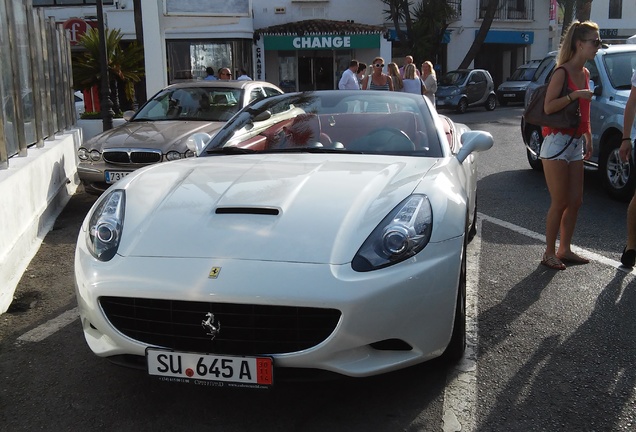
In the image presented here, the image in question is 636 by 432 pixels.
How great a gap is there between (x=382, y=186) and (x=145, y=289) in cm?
124

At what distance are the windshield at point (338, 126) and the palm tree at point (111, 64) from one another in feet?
30.3

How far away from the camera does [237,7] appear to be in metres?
24.0

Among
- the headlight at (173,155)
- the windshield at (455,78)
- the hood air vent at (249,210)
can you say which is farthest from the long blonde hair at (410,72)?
the windshield at (455,78)

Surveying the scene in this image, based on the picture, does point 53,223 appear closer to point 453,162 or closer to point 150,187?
point 150,187

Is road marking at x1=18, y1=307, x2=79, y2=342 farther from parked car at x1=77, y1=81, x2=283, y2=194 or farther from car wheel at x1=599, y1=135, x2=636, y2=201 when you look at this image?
car wheel at x1=599, y1=135, x2=636, y2=201

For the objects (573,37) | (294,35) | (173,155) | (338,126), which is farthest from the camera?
(294,35)

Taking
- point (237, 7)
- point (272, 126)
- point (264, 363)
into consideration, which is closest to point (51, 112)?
point (272, 126)

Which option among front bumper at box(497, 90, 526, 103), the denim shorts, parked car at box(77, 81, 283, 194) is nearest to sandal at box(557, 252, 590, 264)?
the denim shorts

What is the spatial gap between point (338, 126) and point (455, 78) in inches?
886

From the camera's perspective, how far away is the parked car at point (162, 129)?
24.9 ft

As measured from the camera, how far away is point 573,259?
5.43 metres

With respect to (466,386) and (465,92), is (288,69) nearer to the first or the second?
(465,92)

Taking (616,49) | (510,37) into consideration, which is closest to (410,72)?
(616,49)

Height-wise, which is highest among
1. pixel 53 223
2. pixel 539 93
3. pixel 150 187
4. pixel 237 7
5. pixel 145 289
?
pixel 237 7
